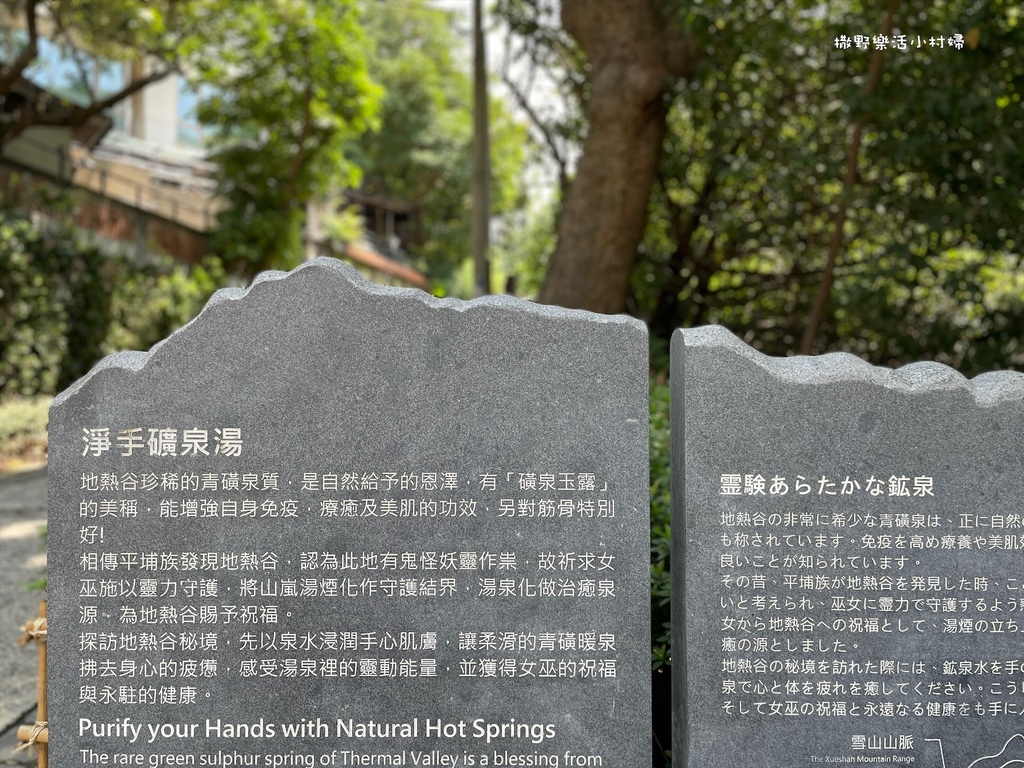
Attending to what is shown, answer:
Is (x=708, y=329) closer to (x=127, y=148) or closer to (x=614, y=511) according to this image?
(x=614, y=511)

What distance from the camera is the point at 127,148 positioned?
2969 centimetres

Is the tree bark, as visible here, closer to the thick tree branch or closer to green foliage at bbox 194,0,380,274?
the thick tree branch

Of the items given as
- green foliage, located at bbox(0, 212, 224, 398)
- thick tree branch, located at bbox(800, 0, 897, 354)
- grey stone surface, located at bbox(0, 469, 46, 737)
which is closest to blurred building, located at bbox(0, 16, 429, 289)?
green foliage, located at bbox(0, 212, 224, 398)

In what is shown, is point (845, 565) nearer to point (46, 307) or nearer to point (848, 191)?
point (848, 191)

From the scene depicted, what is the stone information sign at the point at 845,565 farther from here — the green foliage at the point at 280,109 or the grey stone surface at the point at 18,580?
the green foliage at the point at 280,109

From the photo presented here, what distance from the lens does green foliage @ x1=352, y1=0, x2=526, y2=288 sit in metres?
35.2

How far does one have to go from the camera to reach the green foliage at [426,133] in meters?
35.2

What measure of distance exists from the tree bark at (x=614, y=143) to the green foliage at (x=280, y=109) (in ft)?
31.7

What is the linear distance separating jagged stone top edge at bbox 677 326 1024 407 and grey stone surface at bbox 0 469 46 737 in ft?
10.7

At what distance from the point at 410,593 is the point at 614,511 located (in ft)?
2.23

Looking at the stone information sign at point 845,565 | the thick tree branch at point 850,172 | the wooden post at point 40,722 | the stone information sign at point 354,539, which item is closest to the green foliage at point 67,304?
the thick tree branch at point 850,172

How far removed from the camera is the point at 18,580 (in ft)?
20.1

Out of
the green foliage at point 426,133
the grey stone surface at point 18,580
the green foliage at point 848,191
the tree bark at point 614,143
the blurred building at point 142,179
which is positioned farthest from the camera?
the green foliage at point 426,133

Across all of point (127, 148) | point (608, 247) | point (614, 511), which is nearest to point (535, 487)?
point (614, 511)
